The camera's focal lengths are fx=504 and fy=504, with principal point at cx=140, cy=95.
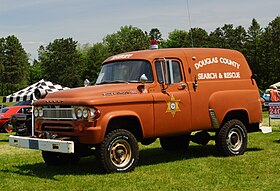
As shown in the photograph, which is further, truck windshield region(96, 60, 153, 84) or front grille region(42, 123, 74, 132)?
truck windshield region(96, 60, 153, 84)

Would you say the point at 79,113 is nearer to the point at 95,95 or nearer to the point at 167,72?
the point at 95,95

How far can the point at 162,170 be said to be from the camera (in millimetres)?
9211

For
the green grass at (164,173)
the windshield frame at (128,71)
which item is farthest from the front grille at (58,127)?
the windshield frame at (128,71)

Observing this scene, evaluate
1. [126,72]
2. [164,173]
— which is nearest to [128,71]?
[126,72]

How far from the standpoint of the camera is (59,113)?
903 centimetres

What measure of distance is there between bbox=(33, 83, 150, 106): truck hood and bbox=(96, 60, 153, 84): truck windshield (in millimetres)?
350

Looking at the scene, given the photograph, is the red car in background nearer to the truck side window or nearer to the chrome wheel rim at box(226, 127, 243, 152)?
the chrome wheel rim at box(226, 127, 243, 152)

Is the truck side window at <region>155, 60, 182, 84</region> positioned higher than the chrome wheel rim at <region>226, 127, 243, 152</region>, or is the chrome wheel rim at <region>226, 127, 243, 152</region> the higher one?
the truck side window at <region>155, 60, 182, 84</region>

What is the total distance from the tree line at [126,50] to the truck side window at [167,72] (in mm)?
53358

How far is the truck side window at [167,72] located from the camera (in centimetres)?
973

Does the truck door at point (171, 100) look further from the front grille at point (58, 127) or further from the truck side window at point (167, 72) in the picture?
the front grille at point (58, 127)

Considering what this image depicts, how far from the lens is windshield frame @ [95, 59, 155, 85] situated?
9633 millimetres

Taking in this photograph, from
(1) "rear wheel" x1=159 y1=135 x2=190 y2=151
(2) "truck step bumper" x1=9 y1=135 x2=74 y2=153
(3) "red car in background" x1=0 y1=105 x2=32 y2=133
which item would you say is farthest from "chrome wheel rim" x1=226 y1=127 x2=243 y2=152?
(3) "red car in background" x1=0 y1=105 x2=32 y2=133

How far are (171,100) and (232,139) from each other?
2066mm
